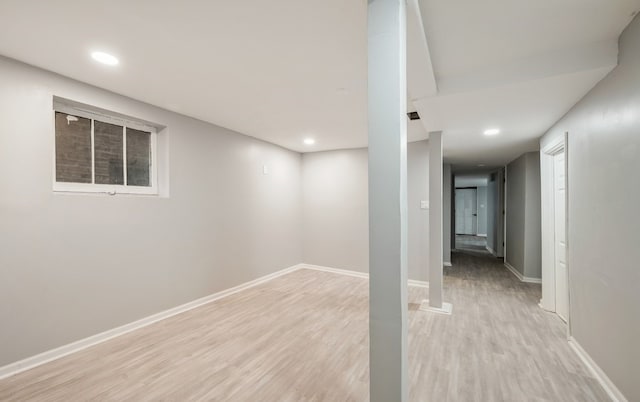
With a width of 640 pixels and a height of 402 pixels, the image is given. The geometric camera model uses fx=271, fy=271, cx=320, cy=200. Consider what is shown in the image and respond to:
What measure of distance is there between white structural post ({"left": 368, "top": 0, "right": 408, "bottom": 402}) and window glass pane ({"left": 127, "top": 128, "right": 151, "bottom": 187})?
2843mm

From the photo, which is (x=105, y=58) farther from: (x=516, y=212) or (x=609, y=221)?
(x=516, y=212)

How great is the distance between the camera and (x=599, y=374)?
2.01 meters

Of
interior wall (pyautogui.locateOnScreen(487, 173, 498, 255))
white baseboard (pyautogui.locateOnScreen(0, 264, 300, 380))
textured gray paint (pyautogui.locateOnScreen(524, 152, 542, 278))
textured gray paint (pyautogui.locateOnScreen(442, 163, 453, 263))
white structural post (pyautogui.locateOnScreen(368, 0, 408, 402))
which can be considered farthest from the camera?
interior wall (pyautogui.locateOnScreen(487, 173, 498, 255))

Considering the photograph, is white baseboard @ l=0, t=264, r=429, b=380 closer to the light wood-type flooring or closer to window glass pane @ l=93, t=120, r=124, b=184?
the light wood-type flooring

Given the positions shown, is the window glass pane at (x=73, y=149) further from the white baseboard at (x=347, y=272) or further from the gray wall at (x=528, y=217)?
the gray wall at (x=528, y=217)

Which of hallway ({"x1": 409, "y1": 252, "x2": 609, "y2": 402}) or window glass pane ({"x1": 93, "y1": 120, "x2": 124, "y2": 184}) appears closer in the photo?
hallway ({"x1": 409, "y1": 252, "x2": 609, "y2": 402})

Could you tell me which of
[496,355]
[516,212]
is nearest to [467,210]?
[516,212]

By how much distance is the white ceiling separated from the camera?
4.95 feet

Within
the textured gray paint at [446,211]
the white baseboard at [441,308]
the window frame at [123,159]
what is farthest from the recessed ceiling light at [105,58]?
the textured gray paint at [446,211]


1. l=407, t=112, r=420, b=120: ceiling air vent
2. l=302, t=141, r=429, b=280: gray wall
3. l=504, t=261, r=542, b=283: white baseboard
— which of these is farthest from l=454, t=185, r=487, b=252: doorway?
l=407, t=112, r=420, b=120: ceiling air vent

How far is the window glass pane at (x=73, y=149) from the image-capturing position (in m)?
2.40

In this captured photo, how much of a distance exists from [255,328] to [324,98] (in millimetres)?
2475

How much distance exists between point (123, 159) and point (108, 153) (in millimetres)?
143

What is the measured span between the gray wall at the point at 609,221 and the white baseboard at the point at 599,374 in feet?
0.15
